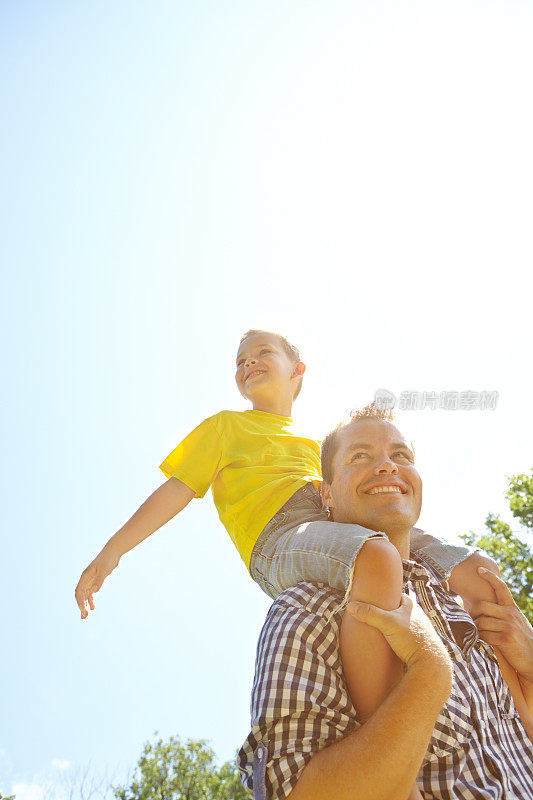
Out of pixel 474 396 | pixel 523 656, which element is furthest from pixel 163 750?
pixel 523 656

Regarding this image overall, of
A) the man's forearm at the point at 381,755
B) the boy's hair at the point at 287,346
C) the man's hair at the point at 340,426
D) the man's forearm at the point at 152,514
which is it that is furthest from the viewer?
the boy's hair at the point at 287,346

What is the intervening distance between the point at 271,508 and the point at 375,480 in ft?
2.17

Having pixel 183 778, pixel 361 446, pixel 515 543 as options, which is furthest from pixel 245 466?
pixel 183 778

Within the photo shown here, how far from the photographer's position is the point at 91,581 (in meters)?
3.43

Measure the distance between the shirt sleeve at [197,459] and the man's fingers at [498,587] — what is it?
169 cm

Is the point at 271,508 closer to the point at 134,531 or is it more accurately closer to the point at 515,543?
the point at 134,531

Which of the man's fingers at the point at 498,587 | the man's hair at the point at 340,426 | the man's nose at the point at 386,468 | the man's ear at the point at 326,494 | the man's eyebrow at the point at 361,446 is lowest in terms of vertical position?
the man's fingers at the point at 498,587

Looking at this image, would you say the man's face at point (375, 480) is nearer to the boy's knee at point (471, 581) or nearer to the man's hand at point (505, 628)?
the boy's knee at point (471, 581)

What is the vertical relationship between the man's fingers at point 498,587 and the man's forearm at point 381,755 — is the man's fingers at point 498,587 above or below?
above

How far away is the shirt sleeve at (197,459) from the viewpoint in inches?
151

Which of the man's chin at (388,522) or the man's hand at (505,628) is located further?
the man's hand at (505,628)

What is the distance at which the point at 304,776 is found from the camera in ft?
6.78

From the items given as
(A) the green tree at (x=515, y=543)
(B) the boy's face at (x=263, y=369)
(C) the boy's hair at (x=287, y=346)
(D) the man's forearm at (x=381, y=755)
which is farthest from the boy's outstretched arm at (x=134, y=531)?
(A) the green tree at (x=515, y=543)

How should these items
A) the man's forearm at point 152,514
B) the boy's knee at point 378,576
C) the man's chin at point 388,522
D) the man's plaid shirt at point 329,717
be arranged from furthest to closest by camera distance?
1. the man's forearm at point 152,514
2. the man's chin at point 388,522
3. the boy's knee at point 378,576
4. the man's plaid shirt at point 329,717
